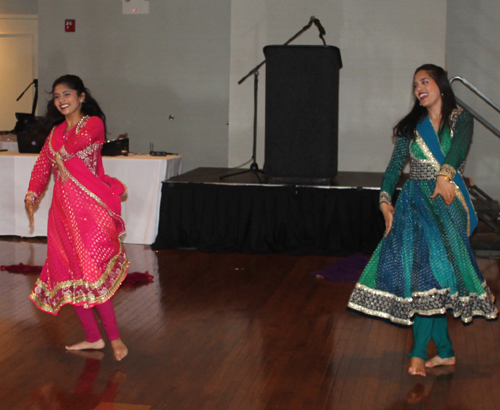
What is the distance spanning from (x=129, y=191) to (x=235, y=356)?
2786 mm

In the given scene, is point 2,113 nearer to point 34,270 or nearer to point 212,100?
point 212,100

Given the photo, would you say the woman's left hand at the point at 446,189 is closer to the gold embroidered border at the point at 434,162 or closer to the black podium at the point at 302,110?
the gold embroidered border at the point at 434,162

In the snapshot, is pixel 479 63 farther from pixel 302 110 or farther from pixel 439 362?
pixel 439 362

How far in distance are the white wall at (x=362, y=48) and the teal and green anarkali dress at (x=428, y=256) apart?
4.15 m

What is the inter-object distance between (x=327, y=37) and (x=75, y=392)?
5163 millimetres

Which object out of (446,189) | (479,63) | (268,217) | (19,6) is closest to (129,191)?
(268,217)

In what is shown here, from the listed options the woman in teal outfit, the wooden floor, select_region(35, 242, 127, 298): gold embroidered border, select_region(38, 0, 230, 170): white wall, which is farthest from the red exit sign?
the woman in teal outfit

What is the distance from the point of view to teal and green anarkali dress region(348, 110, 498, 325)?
8.32 feet

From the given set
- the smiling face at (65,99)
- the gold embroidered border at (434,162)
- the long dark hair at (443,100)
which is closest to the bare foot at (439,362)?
the gold embroidered border at (434,162)

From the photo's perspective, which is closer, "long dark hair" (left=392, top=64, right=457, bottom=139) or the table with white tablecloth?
"long dark hair" (left=392, top=64, right=457, bottom=139)

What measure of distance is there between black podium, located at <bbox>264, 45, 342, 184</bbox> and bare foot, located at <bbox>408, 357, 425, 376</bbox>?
265 centimetres

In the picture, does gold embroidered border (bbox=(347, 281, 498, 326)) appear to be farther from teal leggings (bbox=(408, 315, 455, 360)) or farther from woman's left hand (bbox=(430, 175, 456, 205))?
woman's left hand (bbox=(430, 175, 456, 205))

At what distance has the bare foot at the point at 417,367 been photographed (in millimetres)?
2678

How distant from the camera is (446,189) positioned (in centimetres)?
251
